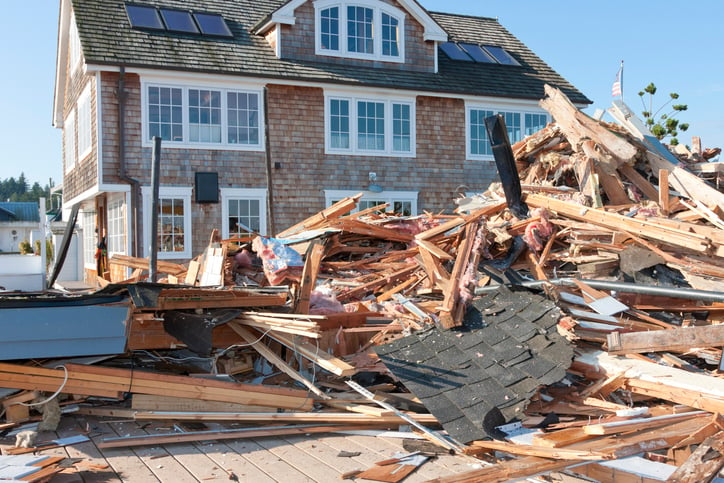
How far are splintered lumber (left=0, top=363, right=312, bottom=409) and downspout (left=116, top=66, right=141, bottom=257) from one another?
10498mm

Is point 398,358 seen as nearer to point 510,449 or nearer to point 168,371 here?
point 510,449

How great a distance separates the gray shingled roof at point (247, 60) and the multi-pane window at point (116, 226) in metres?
3.37

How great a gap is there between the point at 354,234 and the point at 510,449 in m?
4.97

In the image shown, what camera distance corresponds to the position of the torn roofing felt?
5086 millimetres

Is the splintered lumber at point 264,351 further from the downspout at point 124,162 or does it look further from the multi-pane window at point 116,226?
the multi-pane window at point 116,226

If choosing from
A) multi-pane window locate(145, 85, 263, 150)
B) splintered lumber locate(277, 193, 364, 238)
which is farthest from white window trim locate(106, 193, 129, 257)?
splintered lumber locate(277, 193, 364, 238)

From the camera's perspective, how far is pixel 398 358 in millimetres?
5895

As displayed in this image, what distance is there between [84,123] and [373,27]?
785 centimetres

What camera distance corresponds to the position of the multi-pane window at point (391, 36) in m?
18.5

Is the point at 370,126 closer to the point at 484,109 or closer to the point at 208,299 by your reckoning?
the point at 484,109

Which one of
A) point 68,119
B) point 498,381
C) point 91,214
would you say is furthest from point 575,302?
point 68,119

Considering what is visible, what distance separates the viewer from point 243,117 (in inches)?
658

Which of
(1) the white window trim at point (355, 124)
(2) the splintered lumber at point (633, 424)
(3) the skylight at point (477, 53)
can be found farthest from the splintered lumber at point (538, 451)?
(3) the skylight at point (477, 53)

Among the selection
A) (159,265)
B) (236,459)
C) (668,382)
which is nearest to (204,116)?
(159,265)
